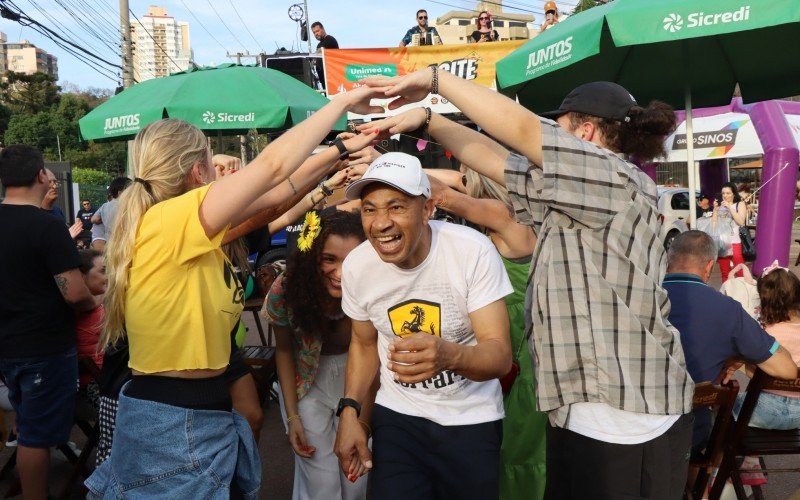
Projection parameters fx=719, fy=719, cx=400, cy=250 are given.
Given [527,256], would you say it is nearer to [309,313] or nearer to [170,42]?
[309,313]

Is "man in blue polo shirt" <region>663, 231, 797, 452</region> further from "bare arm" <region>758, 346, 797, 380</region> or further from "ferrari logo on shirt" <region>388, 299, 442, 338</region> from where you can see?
"ferrari logo on shirt" <region>388, 299, 442, 338</region>

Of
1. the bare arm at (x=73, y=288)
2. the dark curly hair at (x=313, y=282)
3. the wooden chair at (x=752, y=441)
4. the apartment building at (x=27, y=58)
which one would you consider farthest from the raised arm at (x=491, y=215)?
the apartment building at (x=27, y=58)

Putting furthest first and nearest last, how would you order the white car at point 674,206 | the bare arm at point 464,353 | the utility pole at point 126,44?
the white car at point 674,206 < the utility pole at point 126,44 < the bare arm at point 464,353

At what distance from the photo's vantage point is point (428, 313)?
2541 millimetres

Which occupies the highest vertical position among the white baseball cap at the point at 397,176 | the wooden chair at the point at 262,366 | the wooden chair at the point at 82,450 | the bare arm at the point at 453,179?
the bare arm at the point at 453,179

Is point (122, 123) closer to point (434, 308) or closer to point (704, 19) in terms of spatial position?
point (704, 19)

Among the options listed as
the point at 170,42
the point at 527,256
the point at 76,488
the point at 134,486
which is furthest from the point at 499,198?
the point at 170,42

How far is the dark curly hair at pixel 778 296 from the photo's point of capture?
4.42m

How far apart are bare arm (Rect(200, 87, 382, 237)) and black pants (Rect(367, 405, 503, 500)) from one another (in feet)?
3.13

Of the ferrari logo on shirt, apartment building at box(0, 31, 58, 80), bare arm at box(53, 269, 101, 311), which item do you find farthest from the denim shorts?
apartment building at box(0, 31, 58, 80)

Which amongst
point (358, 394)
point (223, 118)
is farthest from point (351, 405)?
point (223, 118)

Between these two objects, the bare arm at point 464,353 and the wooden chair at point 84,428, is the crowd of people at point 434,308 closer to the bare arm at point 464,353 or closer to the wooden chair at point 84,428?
the bare arm at point 464,353

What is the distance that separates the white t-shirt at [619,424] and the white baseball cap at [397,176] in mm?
932

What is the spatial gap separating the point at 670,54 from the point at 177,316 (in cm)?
540
